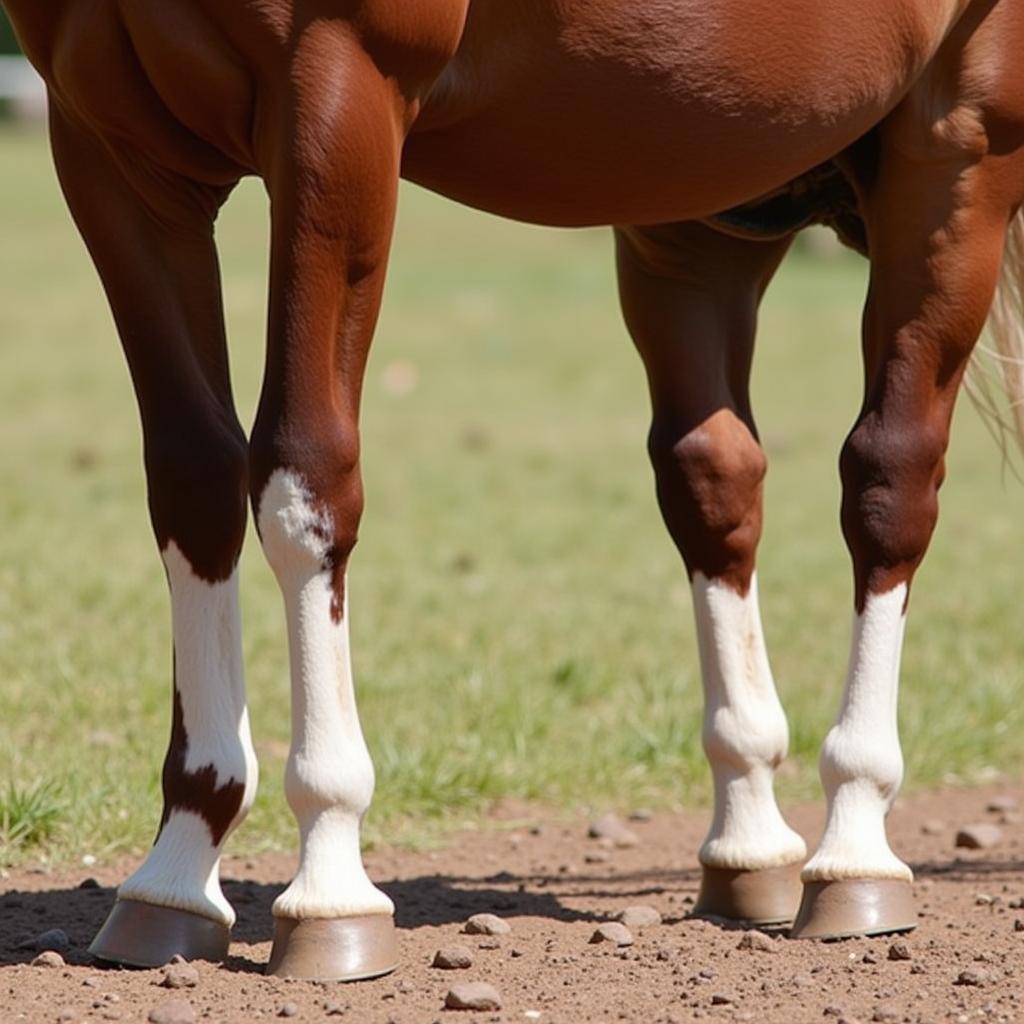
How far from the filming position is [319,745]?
2.99 meters

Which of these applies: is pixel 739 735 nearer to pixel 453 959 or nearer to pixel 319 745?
pixel 453 959

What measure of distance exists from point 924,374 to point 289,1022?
5.55ft

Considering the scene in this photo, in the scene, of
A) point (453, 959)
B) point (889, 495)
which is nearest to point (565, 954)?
point (453, 959)

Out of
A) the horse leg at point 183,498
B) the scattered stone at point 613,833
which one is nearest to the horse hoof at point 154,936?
the horse leg at point 183,498

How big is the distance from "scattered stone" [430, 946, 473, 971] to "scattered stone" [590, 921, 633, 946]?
0.33 meters

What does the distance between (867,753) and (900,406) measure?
66 cm

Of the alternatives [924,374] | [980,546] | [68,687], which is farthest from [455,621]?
[924,374]

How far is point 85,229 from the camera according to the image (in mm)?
3193

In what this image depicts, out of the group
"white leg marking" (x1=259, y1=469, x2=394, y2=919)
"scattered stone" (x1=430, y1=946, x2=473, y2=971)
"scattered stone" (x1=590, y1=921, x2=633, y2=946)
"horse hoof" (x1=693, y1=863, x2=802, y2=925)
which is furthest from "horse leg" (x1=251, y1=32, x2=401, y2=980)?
"horse hoof" (x1=693, y1=863, x2=802, y2=925)

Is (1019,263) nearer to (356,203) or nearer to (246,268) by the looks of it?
(356,203)

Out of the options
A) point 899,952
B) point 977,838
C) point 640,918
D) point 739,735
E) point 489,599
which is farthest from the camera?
point 489,599

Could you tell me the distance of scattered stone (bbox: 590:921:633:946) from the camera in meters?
3.41

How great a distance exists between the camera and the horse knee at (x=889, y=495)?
3.52 meters

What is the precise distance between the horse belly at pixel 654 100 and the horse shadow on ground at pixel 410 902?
142cm
